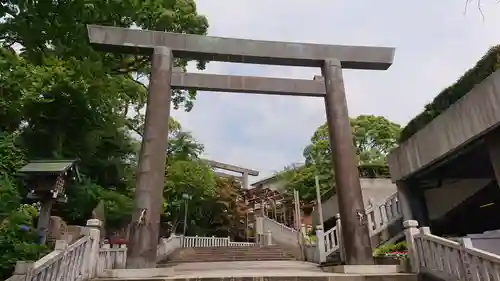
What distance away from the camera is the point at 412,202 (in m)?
9.02

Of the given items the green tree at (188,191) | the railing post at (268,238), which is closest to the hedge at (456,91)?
the railing post at (268,238)

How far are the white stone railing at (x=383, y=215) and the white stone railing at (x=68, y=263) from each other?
6707mm

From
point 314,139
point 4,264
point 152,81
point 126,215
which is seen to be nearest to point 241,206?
point 314,139

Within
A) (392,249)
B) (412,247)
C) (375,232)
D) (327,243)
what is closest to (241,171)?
(327,243)

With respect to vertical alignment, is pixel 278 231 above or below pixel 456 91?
below

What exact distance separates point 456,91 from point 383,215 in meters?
3.59

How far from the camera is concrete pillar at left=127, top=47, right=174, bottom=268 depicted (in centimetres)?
571

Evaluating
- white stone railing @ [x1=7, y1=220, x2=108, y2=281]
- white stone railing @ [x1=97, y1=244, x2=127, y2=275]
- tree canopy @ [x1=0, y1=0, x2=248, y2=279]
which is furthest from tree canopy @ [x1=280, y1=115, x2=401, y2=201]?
white stone railing @ [x1=7, y1=220, x2=108, y2=281]

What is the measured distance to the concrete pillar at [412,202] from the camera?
8.84 meters

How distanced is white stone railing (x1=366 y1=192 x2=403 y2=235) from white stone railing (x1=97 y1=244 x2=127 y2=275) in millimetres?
6037

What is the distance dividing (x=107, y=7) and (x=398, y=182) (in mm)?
7796

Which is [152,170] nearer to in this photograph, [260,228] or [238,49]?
[238,49]

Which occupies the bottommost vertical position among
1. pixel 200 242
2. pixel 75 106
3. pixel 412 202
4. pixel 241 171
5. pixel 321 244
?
pixel 321 244

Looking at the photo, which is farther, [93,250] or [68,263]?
[93,250]
